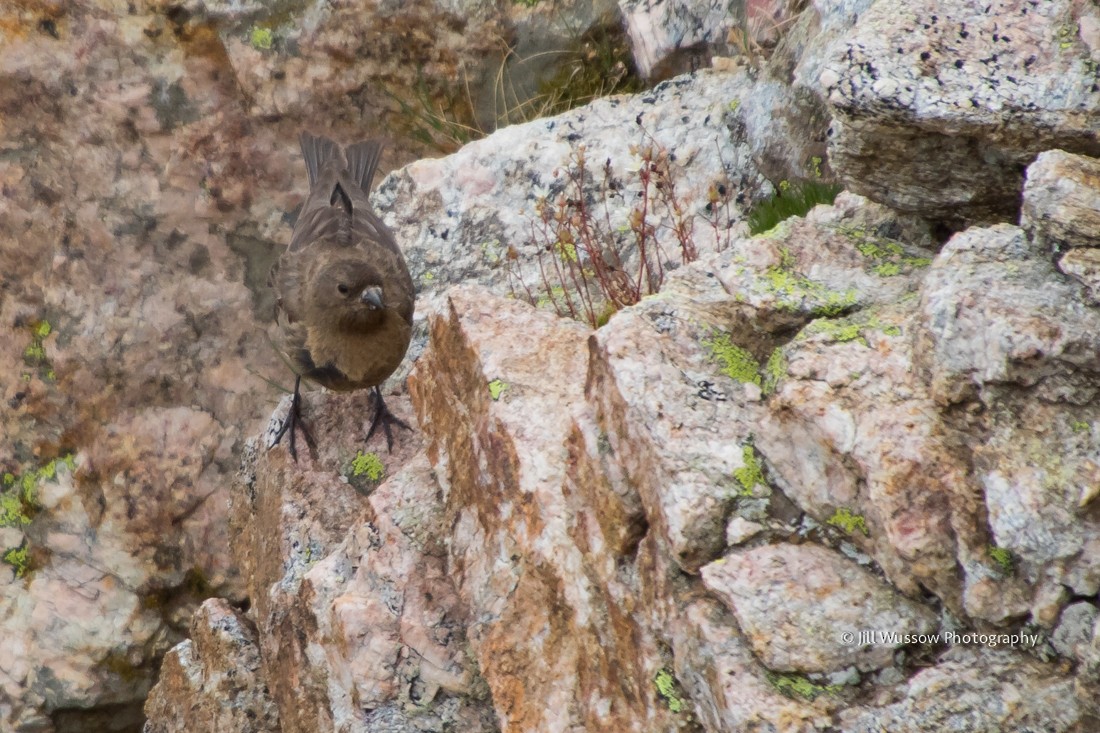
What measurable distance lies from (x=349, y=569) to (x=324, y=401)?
2.00 meters

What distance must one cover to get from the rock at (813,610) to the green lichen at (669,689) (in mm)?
392

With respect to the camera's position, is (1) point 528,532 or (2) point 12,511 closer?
(1) point 528,532

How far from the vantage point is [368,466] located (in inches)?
244

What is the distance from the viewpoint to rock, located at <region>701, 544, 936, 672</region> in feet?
10.6


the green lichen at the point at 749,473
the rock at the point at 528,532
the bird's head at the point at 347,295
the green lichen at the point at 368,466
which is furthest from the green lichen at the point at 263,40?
the green lichen at the point at 749,473

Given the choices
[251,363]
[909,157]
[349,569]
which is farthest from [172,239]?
[909,157]

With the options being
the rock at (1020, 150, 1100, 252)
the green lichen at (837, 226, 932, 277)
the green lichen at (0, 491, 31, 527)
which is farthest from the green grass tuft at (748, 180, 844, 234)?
the green lichen at (0, 491, 31, 527)

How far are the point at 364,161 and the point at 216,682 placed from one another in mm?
3611

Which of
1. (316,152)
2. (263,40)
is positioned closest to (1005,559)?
(316,152)

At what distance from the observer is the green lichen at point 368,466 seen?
6145 mm

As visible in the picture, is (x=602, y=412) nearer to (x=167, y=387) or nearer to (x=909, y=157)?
(x=909, y=157)

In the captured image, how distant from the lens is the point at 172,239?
8273 millimetres

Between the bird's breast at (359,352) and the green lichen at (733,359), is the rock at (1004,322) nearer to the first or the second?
the green lichen at (733,359)

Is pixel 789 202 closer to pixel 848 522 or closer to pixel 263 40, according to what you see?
pixel 848 522
